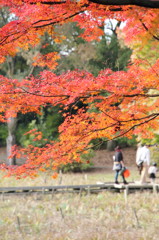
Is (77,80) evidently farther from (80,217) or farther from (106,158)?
(106,158)

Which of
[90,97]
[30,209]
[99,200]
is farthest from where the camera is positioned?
[99,200]

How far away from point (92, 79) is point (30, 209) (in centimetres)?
550

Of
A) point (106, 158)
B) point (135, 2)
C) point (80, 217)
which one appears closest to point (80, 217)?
point (80, 217)

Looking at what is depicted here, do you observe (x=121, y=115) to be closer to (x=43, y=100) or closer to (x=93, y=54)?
(x=43, y=100)

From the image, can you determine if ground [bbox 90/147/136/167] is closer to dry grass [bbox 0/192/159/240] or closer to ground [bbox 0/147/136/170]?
ground [bbox 0/147/136/170]

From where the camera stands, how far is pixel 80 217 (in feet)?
31.4

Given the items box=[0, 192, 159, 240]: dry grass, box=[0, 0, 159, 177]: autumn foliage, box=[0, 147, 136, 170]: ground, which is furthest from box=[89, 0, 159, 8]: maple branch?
box=[0, 147, 136, 170]: ground

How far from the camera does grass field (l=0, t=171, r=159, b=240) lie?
796cm

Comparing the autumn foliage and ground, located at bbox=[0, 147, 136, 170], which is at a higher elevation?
the autumn foliage

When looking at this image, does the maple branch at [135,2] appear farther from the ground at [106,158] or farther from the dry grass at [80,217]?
the ground at [106,158]

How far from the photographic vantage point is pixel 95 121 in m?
7.18

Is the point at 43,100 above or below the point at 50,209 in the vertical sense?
above

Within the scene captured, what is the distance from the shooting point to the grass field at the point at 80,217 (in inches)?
314

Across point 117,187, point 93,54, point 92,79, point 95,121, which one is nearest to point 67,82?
point 92,79
